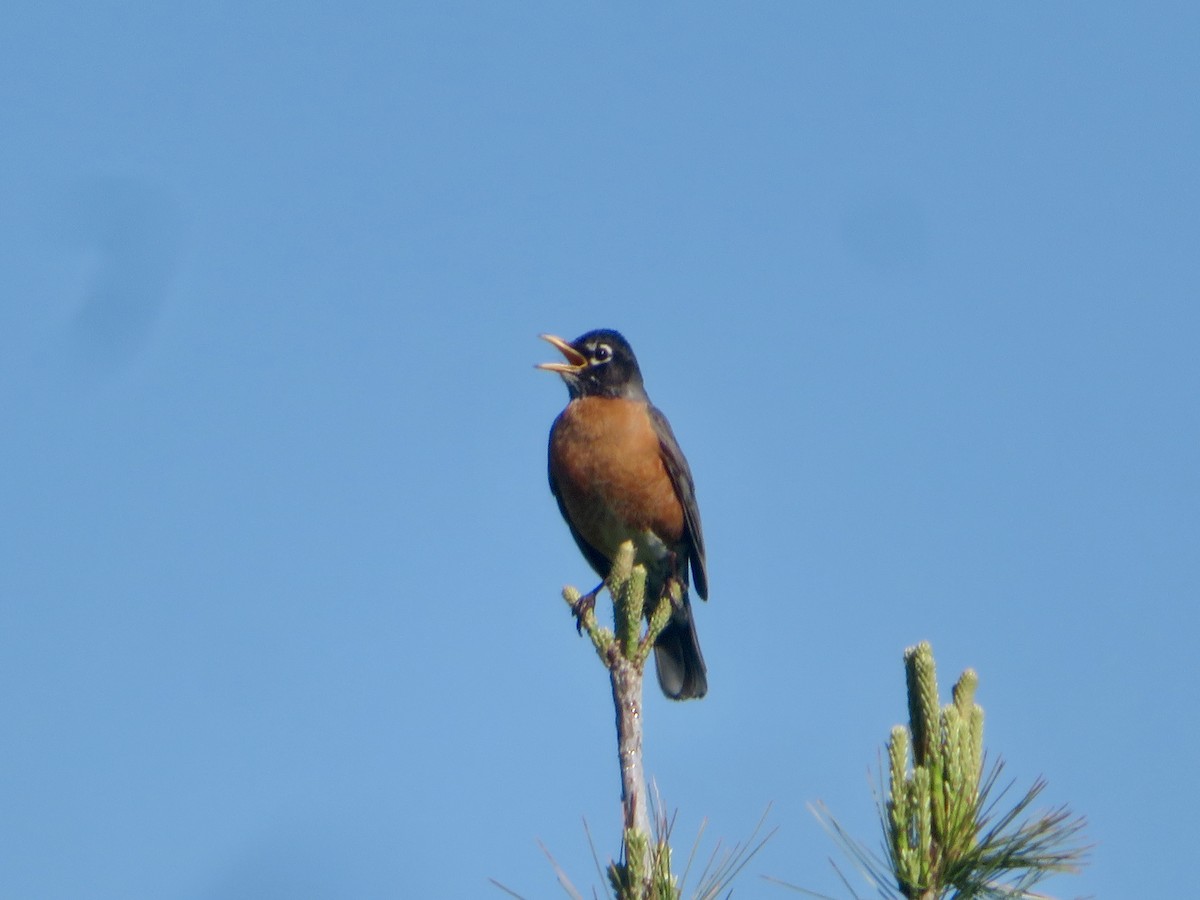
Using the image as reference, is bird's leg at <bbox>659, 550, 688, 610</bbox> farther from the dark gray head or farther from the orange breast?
the dark gray head

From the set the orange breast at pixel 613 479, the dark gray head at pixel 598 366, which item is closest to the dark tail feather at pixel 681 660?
the orange breast at pixel 613 479

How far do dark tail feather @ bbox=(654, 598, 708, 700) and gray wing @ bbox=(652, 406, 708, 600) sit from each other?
25 centimetres

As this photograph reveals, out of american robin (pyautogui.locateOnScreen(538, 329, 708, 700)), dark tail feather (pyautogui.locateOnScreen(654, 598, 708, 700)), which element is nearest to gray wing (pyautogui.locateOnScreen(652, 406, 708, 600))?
american robin (pyautogui.locateOnScreen(538, 329, 708, 700))

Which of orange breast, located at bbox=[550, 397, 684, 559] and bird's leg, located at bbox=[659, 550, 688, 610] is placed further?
bird's leg, located at bbox=[659, 550, 688, 610]

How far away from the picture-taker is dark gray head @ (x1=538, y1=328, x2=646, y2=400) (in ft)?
30.5

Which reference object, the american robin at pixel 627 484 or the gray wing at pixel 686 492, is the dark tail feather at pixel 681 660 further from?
the gray wing at pixel 686 492

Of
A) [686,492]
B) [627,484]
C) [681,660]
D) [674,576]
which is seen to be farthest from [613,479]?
[681,660]

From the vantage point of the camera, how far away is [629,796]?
123 inches

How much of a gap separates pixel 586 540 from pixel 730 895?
631cm

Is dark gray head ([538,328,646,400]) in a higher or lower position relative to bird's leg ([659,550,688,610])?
higher

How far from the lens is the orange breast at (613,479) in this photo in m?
8.69

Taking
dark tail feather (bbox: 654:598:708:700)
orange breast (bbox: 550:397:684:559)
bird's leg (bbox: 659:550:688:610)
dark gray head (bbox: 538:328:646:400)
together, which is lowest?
dark tail feather (bbox: 654:598:708:700)

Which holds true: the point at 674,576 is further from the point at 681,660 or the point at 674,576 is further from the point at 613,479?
the point at 613,479

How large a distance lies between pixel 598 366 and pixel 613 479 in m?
1.01
